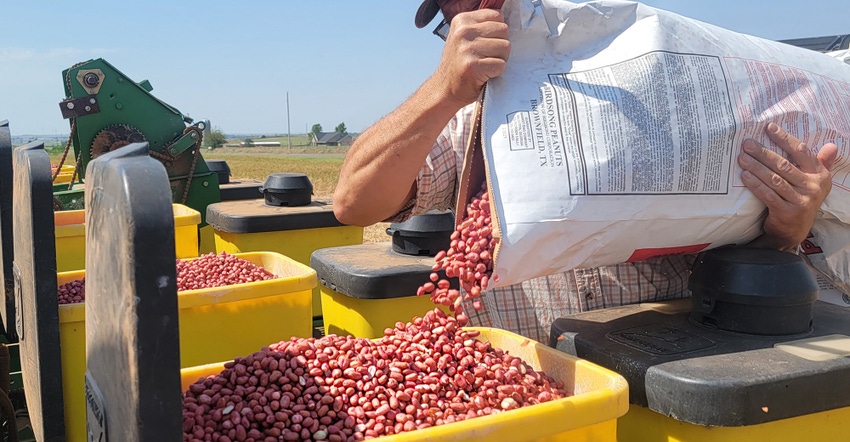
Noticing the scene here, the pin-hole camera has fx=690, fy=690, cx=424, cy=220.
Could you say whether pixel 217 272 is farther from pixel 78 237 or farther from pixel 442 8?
pixel 442 8

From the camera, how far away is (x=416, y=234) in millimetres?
2359

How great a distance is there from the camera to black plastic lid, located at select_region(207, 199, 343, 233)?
2.99 m

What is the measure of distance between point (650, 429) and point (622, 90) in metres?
0.54

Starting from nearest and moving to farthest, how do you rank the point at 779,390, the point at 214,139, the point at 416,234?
the point at 779,390 → the point at 416,234 → the point at 214,139

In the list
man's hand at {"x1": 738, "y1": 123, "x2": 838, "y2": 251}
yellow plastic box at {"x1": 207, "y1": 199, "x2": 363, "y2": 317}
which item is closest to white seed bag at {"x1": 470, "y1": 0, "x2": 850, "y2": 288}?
man's hand at {"x1": 738, "y1": 123, "x2": 838, "y2": 251}

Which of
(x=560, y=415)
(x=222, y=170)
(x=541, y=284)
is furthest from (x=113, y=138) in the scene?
(x=560, y=415)

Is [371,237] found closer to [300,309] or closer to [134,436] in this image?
[300,309]

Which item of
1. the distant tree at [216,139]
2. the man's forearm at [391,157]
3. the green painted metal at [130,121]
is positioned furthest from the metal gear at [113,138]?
the distant tree at [216,139]

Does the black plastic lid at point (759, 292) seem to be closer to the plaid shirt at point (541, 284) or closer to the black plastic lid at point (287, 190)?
the plaid shirt at point (541, 284)

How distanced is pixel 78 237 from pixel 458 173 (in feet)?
5.65

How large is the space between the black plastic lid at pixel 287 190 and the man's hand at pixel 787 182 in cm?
234

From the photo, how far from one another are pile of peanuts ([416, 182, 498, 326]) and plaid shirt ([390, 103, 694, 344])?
0.39m

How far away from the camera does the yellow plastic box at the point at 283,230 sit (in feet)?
9.87

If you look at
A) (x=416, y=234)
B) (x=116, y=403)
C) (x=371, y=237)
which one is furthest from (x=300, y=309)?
(x=371, y=237)
